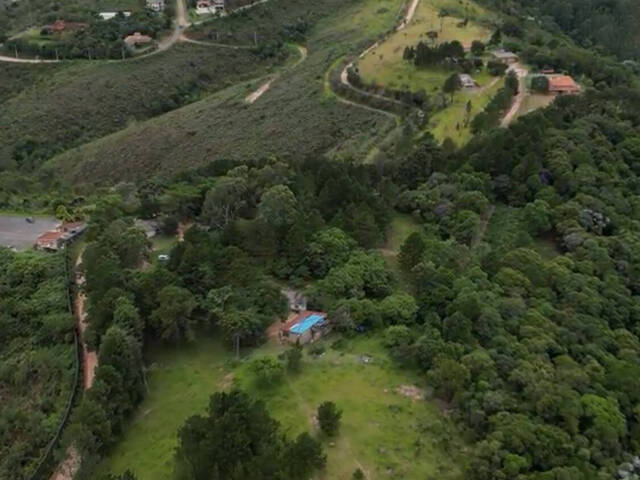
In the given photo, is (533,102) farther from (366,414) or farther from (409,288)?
(366,414)

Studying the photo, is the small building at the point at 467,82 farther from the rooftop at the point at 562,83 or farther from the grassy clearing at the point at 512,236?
the grassy clearing at the point at 512,236

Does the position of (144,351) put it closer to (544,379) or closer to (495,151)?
(544,379)

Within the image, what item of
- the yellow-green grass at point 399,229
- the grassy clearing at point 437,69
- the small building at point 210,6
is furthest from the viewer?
the small building at point 210,6

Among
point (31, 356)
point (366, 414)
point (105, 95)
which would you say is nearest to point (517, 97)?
point (366, 414)

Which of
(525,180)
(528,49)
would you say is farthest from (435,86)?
(525,180)

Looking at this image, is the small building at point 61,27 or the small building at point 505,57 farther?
the small building at point 61,27

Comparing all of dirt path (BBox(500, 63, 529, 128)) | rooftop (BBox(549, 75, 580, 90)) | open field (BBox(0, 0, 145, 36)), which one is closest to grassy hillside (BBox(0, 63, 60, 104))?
open field (BBox(0, 0, 145, 36))

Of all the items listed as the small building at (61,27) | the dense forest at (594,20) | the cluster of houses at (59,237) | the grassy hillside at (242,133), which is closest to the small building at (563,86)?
the grassy hillside at (242,133)
